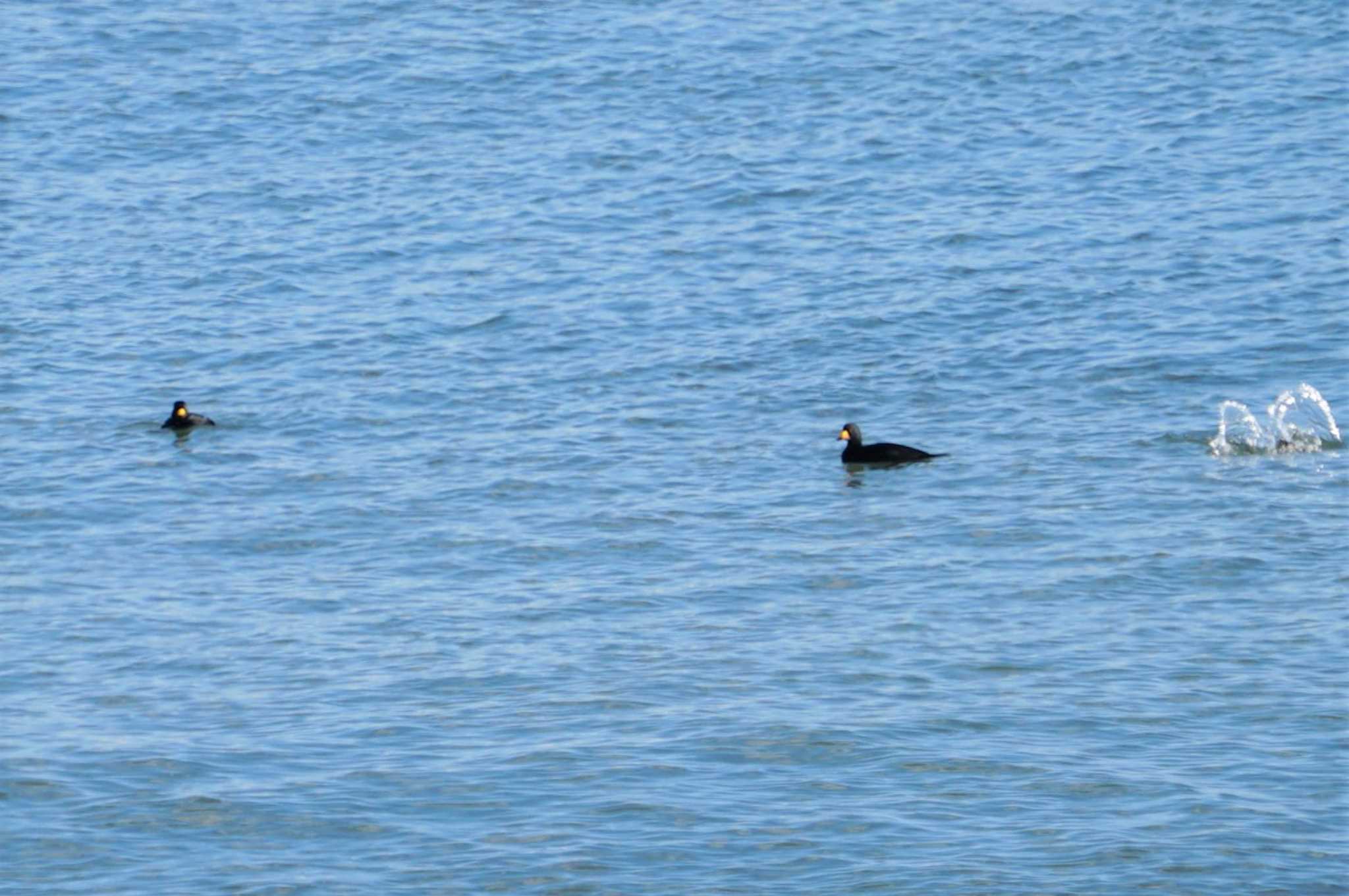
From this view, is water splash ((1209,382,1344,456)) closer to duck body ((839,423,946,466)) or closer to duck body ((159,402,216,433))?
duck body ((839,423,946,466))

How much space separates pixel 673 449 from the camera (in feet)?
74.3

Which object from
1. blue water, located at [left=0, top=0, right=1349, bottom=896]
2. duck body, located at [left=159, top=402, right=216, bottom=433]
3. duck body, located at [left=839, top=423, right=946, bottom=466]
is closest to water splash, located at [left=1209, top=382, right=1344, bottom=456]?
blue water, located at [left=0, top=0, right=1349, bottom=896]

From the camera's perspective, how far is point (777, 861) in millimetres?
12875

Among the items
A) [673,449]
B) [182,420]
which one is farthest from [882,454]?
[182,420]

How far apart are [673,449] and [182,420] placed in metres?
5.25

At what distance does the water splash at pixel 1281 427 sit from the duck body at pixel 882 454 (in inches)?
112

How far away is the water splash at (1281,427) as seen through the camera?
863 inches

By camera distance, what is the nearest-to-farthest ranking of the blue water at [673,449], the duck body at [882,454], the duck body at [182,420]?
1. the blue water at [673,449]
2. the duck body at [882,454]
3. the duck body at [182,420]

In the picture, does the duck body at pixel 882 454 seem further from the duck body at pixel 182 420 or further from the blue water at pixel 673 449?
the duck body at pixel 182 420

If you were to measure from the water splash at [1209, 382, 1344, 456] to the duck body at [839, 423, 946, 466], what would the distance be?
2835 millimetres

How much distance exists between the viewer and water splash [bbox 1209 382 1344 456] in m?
21.9

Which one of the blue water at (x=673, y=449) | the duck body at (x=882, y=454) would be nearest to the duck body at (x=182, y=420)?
the blue water at (x=673, y=449)

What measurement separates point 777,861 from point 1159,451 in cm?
1023

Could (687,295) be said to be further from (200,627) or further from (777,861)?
(777,861)
